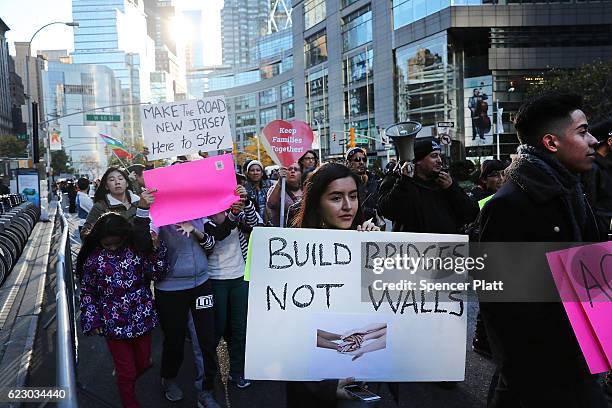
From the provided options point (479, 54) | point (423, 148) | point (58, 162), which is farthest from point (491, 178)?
point (58, 162)

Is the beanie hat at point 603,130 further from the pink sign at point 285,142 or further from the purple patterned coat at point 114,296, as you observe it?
the purple patterned coat at point 114,296

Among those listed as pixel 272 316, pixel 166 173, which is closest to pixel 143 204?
pixel 166 173

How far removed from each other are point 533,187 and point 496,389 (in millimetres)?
1002

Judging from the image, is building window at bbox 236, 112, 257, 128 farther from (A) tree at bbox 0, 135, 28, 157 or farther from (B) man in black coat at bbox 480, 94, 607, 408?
(B) man in black coat at bbox 480, 94, 607, 408

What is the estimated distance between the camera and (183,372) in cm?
513

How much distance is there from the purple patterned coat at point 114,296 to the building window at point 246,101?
373 feet

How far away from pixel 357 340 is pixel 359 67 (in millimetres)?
61923

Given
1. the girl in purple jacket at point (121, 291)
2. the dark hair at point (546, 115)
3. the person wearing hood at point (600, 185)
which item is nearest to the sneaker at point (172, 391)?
the girl in purple jacket at point (121, 291)

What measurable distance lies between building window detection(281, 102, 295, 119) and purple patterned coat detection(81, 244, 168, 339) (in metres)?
95.5

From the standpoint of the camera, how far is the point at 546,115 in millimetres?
2461

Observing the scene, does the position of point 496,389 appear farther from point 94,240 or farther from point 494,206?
point 94,240

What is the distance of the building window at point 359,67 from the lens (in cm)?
5919

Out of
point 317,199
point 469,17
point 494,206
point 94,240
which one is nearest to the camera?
point 494,206

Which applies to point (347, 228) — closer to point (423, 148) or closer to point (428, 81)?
point (423, 148)
